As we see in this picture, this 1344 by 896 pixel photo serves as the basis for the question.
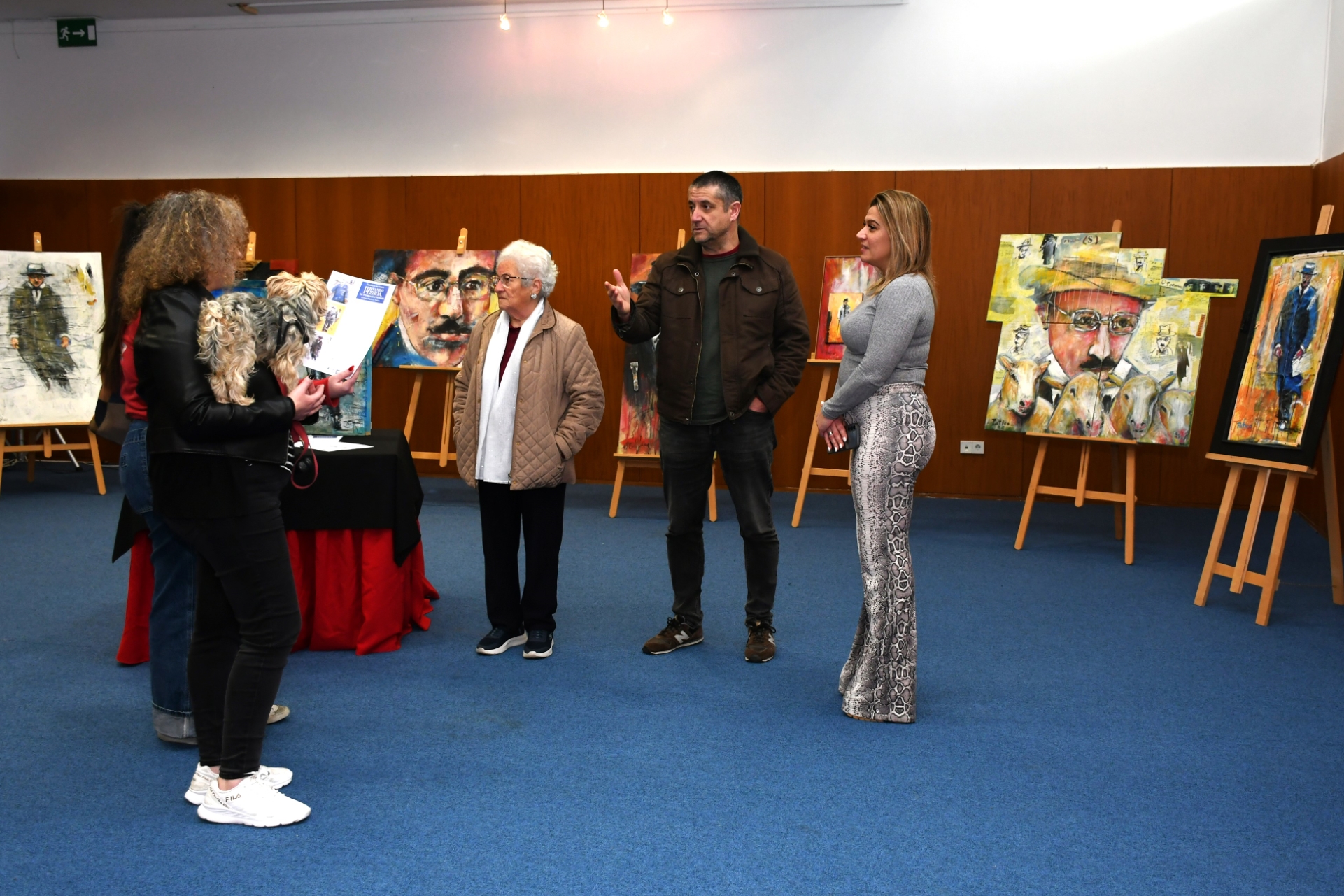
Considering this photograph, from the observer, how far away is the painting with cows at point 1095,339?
18.7ft

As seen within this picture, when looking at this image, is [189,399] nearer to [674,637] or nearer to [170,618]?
[170,618]

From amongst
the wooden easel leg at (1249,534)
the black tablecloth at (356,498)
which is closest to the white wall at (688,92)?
the wooden easel leg at (1249,534)

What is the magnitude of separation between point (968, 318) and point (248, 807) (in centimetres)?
578

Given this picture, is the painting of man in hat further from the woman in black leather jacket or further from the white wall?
the woman in black leather jacket

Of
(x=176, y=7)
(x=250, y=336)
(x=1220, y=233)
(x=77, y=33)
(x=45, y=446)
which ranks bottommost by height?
(x=45, y=446)

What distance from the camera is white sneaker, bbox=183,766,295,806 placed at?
256 cm

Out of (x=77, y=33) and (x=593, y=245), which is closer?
(x=593, y=245)

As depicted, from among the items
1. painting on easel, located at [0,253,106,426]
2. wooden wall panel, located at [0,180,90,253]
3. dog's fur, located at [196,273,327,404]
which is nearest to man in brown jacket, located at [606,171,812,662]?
dog's fur, located at [196,273,327,404]

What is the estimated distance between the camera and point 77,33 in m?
8.07

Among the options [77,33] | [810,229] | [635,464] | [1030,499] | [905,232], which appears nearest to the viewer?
[905,232]

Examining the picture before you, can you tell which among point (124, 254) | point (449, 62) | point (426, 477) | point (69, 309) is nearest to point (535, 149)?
point (449, 62)

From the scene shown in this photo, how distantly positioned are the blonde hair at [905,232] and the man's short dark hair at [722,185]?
64cm

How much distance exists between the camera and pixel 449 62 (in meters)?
7.70

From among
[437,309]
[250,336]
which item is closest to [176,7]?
[437,309]
